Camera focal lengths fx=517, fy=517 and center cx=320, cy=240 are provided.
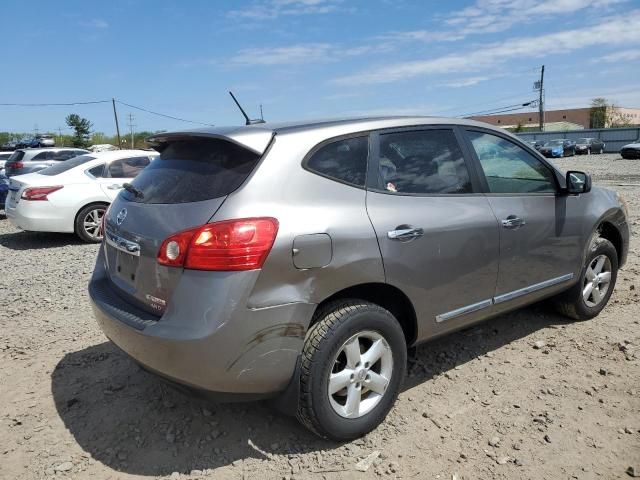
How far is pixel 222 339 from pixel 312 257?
0.57m

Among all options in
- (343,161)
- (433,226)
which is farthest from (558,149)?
(343,161)

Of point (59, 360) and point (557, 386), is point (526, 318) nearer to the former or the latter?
point (557, 386)

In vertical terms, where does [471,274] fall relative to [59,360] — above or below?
above

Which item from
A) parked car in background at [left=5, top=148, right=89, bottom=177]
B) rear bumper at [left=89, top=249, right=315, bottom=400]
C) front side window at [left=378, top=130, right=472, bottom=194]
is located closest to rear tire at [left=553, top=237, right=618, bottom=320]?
front side window at [left=378, top=130, right=472, bottom=194]

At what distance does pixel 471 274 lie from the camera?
3.23 metres

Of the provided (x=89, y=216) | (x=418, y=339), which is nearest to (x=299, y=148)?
(x=418, y=339)

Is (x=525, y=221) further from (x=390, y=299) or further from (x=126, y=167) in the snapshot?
(x=126, y=167)

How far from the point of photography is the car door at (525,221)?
348 cm

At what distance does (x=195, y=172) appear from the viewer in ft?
9.03

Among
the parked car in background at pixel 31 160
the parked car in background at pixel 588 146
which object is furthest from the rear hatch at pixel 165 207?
the parked car in background at pixel 588 146

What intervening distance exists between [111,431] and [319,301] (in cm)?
150

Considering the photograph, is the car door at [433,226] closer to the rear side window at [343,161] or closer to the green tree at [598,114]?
the rear side window at [343,161]

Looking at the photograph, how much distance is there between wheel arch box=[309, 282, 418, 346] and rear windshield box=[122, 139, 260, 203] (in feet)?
2.53

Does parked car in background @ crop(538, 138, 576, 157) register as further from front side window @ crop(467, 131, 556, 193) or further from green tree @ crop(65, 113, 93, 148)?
green tree @ crop(65, 113, 93, 148)
